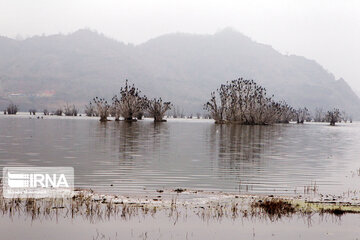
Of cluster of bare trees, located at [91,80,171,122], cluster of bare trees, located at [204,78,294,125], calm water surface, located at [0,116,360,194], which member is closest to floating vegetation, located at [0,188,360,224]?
calm water surface, located at [0,116,360,194]

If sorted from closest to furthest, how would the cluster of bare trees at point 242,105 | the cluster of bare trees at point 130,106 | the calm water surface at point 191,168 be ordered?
the calm water surface at point 191,168 → the cluster of bare trees at point 130,106 → the cluster of bare trees at point 242,105

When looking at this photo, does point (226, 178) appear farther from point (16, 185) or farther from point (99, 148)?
point (99, 148)

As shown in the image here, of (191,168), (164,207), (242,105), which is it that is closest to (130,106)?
(242,105)

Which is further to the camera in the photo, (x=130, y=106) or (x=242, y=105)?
(x=242, y=105)

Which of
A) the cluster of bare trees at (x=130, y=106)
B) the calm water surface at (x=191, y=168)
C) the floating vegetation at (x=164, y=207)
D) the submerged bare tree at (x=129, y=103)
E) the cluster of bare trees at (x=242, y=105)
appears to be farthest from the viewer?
the cluster of bare trees at (x=242, y=105)

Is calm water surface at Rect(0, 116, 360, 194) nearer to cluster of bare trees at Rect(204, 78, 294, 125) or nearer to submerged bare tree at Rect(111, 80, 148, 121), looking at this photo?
submerged bare tree at Rect(111, 80, 148, 121)

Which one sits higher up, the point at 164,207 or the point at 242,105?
the point at 242,105

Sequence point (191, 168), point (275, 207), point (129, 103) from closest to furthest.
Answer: point (275, 207)
point (191, 168)
point (129, 103)

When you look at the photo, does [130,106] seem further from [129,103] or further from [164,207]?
[164,207]

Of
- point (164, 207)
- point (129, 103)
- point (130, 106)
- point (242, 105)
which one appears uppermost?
point (242, 105)

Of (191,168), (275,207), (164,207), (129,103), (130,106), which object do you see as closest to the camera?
(164,207)

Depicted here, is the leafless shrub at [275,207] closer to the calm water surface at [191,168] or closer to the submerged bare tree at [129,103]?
the calm water surface at [191,168]

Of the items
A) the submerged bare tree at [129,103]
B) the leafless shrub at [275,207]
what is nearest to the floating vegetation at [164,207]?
the leafless shrub at [275,207]

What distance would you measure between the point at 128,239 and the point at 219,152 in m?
19.9
